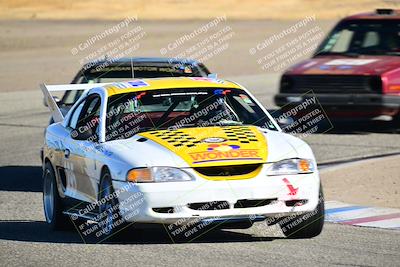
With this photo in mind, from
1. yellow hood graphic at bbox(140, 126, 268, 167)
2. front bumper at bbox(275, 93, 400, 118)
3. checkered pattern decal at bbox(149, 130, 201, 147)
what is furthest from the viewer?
front bumper at bbox(275, 93, 400, 118)

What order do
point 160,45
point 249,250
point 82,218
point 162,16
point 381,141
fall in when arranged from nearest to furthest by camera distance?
point 249,250, point 82,218, point 381,141, point 160,45, point 162,16

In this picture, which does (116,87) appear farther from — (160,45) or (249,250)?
(160,45)

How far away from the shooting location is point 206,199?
875cm

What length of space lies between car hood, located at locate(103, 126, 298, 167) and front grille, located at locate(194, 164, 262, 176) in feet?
0.18

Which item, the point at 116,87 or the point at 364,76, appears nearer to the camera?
the point at 116,87

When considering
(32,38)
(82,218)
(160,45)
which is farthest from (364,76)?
(32,38)

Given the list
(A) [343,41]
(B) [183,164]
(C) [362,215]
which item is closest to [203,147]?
(B) [183,164]

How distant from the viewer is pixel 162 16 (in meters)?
60.4

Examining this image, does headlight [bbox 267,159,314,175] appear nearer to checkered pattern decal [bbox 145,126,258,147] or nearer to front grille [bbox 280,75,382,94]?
checkered pattern decal [bbox 145,126,258,147]

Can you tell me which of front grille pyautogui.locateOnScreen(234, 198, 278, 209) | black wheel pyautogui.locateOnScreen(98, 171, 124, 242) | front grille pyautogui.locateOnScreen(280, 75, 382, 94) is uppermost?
black wheel pyautogui.locateOnScreen(98, 171, 124, 242)

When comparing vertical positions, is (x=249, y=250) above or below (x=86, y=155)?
below

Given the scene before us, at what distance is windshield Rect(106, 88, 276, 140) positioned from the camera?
997cm

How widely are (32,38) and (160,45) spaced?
5.57 metres

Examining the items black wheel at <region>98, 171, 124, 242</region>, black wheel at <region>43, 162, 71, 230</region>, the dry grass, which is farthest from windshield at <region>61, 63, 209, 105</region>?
the dry grass
